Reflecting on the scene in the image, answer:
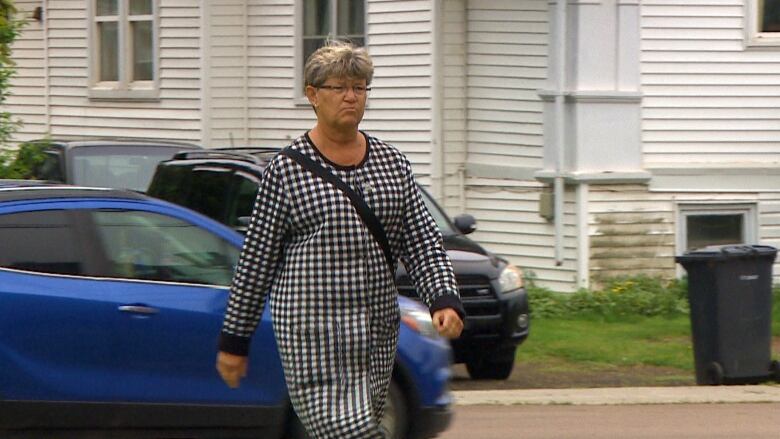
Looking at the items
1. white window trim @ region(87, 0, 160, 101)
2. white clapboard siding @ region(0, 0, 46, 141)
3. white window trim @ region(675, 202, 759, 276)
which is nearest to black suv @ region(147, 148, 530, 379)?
white window trim @ region(675, 202, 759, 276)

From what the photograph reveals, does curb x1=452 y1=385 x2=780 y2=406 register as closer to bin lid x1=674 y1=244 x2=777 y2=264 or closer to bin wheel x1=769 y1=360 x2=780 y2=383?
bin wheel x1=769 y1=360 x2=780 y2=383

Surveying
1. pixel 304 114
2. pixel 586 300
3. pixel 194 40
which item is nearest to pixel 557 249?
pixel 586 300

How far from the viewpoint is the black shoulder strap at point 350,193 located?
4.75 m

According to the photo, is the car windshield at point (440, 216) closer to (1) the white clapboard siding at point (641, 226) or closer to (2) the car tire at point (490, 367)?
(2) the car tire at point (490, 367)

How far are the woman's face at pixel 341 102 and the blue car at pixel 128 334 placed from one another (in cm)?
302


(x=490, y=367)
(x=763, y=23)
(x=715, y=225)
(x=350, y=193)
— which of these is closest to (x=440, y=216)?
(x=490, y=367)

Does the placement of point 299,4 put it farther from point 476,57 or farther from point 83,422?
point 83,422

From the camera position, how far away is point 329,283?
186 inches

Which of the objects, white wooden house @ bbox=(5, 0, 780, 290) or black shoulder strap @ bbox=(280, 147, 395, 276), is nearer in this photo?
black shoulder strap @ bbox=(280, 147, 395, 276)

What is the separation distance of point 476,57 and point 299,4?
314 centimetres

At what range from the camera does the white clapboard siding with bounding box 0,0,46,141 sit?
895 inches

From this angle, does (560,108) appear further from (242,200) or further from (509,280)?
(242,200)

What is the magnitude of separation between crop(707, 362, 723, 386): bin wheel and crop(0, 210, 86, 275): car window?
547cm

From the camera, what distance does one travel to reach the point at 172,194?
1180cm
